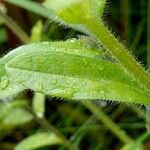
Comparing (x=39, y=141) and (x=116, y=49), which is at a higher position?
(x=116, y=49)

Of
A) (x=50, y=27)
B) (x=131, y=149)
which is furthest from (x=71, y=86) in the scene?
(x=50, y=27)

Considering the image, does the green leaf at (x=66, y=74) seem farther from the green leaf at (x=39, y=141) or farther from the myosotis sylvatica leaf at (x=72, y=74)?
the green leaf at (x=39, y=141)

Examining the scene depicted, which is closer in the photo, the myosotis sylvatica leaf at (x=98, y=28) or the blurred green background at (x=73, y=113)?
the myosotis sylvatica leaf at (x=98, y=28)

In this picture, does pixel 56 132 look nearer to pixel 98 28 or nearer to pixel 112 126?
pixel 112 126

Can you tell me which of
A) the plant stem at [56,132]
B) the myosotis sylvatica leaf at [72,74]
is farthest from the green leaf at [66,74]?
the plant stem at [56,132]

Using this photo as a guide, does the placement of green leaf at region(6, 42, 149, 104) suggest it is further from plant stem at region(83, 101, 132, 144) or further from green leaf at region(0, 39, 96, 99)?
plant stem at region(83, 101, 132, 144)

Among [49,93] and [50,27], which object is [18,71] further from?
[50,27]

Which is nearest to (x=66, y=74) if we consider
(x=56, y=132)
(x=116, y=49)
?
(x=116, y=49)
